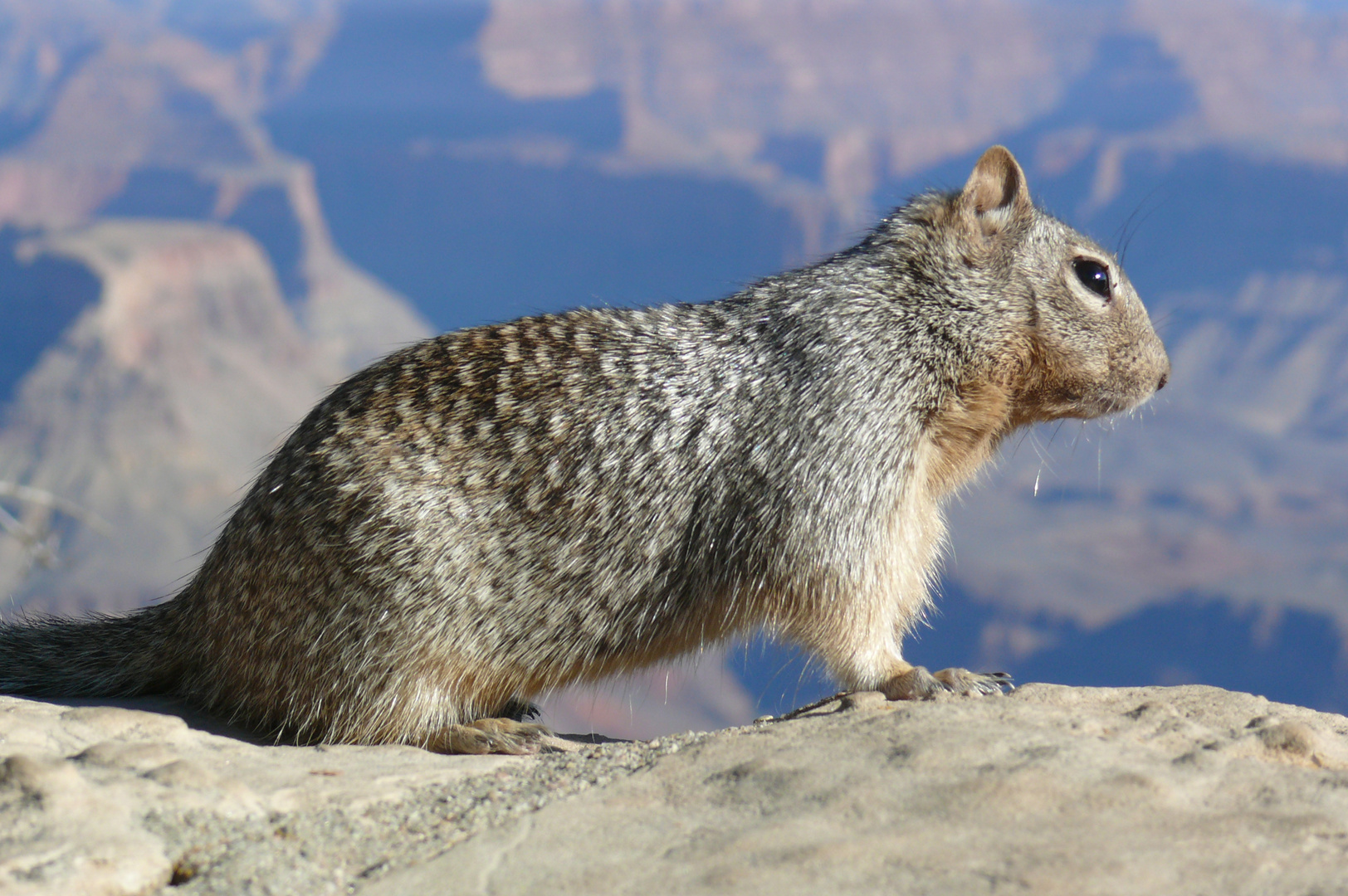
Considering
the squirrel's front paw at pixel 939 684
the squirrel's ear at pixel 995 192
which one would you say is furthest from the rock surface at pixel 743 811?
the squirrel's ear at pixel 995 192

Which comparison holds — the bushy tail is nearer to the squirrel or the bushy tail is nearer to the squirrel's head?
the squirrel

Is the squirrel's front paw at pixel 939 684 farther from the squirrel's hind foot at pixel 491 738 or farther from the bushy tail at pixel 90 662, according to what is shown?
the bushy tail at pixel 90 662

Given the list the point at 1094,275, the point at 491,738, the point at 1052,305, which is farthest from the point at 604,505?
the point at 1094,275

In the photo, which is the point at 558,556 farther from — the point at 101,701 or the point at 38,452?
the point at 38,452

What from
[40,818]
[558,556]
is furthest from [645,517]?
[40,818]

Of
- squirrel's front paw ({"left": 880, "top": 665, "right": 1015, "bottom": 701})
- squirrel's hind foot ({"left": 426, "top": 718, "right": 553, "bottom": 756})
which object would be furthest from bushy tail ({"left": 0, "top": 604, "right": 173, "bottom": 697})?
squirrel's front paw ({"left": 880, "top": 665, "right": 1015, "bottom": 701})
